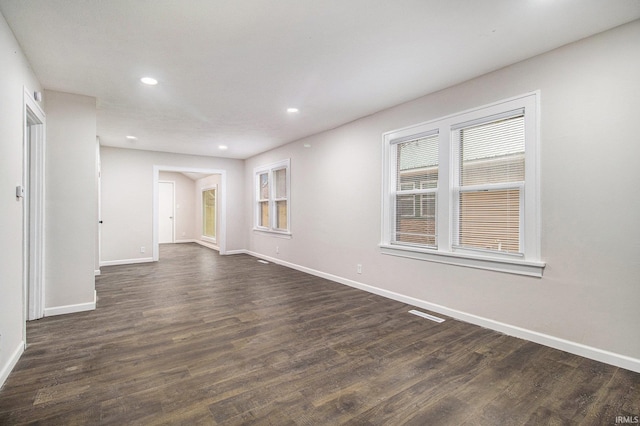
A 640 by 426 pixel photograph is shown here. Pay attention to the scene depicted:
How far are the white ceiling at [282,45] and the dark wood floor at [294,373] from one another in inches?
100

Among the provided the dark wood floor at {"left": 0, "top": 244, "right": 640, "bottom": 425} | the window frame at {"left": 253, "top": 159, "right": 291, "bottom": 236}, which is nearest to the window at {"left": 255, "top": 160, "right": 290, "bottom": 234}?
the window frame at {"left": 253, "top": 159, "right": 291, "bottom": 236}

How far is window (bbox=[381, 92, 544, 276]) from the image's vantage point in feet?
9.13

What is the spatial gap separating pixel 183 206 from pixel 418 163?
8.89 meters

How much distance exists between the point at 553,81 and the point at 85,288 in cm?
529

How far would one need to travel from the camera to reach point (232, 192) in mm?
7961

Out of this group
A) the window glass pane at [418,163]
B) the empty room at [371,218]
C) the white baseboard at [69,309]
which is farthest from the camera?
the window glass pane at [418,163]

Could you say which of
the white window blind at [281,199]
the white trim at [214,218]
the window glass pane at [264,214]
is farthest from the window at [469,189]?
the white trim at [214,218]

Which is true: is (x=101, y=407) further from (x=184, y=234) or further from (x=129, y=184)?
(x=184, y=234)

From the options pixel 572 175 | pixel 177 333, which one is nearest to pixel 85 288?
pixel 177 333

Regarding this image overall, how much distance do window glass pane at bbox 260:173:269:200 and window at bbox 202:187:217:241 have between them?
2.44 meters

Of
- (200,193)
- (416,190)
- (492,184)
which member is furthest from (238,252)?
(492,184)

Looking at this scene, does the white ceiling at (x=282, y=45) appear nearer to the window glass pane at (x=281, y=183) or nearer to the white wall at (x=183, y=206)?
the window glass pane at (x=281, y=183)

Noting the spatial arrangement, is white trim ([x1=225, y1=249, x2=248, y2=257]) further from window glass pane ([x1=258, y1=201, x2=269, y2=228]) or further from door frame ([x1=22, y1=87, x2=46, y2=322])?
door frame ([x1=22, y1=87, x2=46, y2=322])

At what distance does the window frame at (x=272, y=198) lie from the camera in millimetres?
6176
